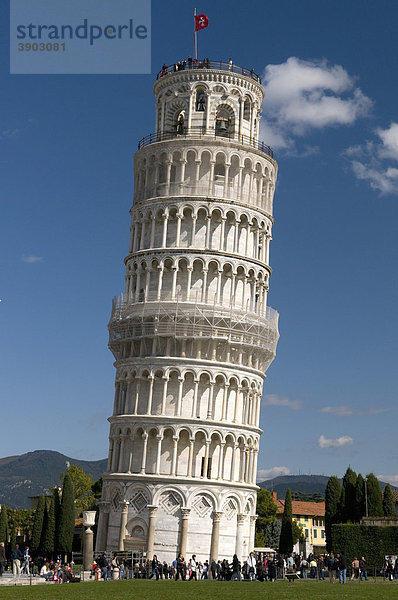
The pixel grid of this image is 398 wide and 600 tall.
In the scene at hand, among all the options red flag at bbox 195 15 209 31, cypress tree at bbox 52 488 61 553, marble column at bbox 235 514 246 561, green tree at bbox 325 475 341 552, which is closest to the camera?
marble column at bbox 235 514 246 561

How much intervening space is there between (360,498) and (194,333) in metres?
32.6

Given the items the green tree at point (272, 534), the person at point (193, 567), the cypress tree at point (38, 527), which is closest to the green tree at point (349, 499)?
the green tree at point (272, 534)

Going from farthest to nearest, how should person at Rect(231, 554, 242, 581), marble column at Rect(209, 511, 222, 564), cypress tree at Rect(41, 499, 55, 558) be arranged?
cypress tree at Rect(41, 499, 55, 558)
marble column at Rect(209, 511, 222, 564)
person at Rect(231, 554, 242, 581)

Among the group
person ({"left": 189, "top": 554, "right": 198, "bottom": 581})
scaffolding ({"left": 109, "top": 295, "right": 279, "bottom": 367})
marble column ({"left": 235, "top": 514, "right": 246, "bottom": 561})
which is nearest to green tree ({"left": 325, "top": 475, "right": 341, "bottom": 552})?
marble column ({"left": 235, "top": 514, "right": 246, "bottom": 561})

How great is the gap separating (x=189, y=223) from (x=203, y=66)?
13.7 m

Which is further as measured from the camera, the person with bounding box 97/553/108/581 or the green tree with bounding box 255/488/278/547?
the green tree with bounding box 255/488/278/547

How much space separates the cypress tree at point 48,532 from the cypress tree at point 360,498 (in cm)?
2917

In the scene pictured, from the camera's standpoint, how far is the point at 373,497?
84.3 metres

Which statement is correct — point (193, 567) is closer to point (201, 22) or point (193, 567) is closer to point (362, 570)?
point (362, 570)

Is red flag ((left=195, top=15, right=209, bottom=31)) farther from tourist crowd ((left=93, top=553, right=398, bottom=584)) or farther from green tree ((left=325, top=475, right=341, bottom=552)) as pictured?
green tree ((left=325, top=475, right=341, bottom=552))

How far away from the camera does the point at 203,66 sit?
2788 inches

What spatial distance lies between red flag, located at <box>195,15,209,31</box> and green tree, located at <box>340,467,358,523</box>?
151 ft

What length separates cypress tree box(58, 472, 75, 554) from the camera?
77.5 m

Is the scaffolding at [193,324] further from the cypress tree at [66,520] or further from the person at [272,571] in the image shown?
the person at [272,571]
